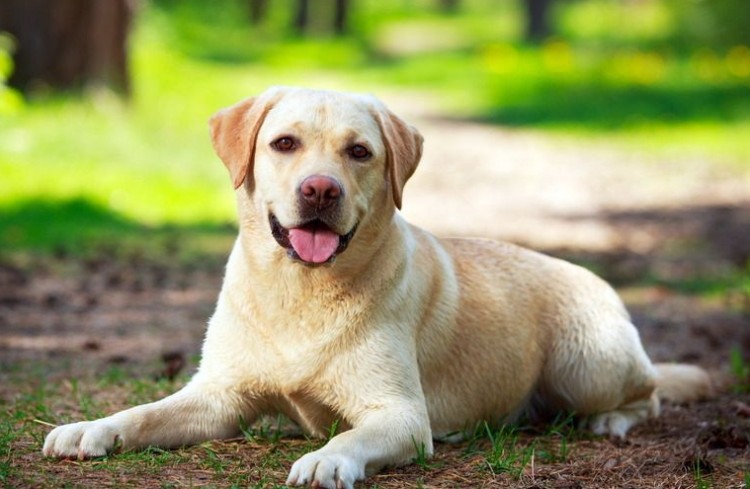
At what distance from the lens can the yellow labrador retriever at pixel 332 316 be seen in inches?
170

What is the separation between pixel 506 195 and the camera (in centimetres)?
1357

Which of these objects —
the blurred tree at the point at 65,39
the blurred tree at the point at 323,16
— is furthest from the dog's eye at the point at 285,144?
the blurred tree at the point at 323,16

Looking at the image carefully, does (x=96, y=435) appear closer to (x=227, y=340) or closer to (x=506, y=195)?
(x=227, y=340)

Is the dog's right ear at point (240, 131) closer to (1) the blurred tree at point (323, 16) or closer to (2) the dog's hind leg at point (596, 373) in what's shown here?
(2) the dog's hind leg at point (596, 373)

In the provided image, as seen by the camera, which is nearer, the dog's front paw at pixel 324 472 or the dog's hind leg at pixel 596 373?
the dog's front paw at pixel 324 472

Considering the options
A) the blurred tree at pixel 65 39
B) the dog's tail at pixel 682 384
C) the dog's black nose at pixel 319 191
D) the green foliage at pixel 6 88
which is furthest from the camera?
the blurred tree at pixel 65 39

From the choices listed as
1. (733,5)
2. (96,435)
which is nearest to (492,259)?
(96,435)

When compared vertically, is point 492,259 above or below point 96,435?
above

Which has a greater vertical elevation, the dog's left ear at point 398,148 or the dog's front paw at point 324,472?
the dog's left ear at point 398,148

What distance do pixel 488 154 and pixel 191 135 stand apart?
4218mm

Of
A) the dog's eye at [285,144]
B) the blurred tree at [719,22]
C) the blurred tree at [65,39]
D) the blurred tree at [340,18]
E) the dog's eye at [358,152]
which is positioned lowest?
the dog's eye at [358,152]

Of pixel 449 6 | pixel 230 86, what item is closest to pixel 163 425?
pixel 230 86

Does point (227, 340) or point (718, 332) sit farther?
point (718, 332)

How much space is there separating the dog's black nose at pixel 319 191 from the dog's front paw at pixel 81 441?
3.52 feet
